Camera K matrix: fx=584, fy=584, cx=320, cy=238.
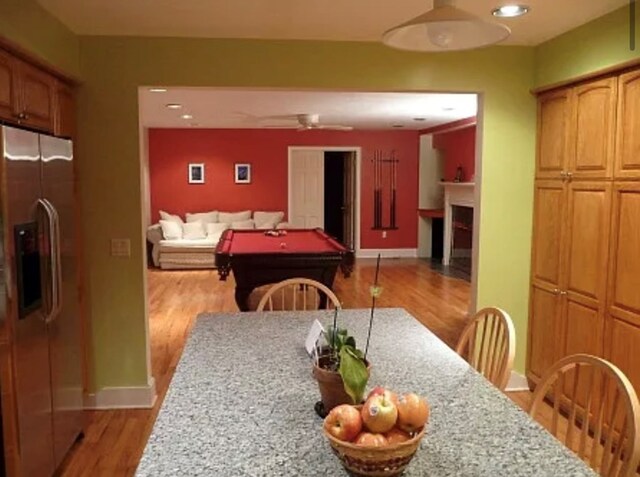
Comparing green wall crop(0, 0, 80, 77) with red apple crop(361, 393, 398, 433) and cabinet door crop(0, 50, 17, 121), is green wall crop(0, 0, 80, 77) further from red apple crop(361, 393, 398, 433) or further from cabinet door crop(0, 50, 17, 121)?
red apple crop(361, 393, 398, 433)

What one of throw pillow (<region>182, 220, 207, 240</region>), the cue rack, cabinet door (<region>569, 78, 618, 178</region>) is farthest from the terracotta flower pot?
the cue rack

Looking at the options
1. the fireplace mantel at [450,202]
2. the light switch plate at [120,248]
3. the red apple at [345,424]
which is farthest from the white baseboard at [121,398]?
the fireplace mantel at [450,202]

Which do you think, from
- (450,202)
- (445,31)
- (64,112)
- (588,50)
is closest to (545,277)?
(588,50)

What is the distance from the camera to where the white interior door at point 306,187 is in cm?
1080

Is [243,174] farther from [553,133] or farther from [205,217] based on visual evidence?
[553,133]

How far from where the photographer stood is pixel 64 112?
341 cm

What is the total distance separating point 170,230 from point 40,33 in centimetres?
690

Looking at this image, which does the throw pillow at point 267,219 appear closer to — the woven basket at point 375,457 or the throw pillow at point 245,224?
the throw pillow at point 245,224

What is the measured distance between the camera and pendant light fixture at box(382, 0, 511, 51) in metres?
1.74

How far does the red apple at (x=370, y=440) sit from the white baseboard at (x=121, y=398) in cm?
305

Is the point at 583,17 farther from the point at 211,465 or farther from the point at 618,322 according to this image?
the point at 211,465

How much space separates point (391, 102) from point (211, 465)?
6.04 meters

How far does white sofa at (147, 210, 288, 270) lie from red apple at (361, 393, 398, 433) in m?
8.43

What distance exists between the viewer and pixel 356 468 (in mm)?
1141
